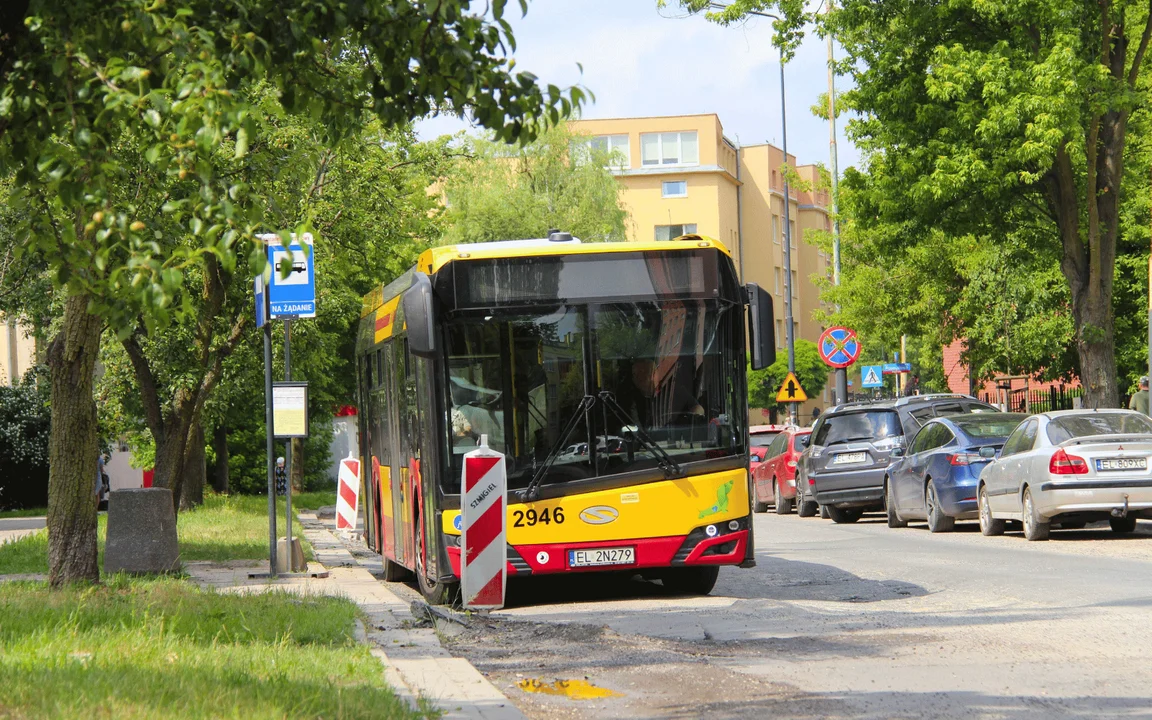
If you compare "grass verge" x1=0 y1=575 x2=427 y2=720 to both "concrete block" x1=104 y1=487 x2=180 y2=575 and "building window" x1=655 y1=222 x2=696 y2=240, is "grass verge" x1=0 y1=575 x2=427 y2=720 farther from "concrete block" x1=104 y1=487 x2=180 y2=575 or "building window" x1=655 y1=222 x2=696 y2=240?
"building window" x1=655 y1=222 x2=696 y2=240

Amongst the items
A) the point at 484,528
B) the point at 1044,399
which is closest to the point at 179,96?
the point at 484,528

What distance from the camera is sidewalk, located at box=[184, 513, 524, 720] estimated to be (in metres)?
7.38

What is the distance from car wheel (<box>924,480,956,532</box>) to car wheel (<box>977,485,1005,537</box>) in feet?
3.60

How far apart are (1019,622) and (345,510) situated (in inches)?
613

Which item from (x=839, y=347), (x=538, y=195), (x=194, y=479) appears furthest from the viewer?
(x=538, y=195)

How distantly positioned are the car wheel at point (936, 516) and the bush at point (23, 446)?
24146mm

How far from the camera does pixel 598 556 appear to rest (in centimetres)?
1249

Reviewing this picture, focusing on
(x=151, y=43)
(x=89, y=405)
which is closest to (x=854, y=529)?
(x=89, y=405)

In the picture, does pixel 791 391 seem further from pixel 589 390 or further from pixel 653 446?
pixel 589 390

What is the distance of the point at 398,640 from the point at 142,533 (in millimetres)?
5945

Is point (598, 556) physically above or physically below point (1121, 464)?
below

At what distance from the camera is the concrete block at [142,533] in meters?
15.0

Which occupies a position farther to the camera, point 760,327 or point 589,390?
point 760,327

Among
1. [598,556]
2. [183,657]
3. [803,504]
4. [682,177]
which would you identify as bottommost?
[803,504]
